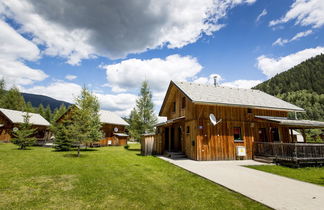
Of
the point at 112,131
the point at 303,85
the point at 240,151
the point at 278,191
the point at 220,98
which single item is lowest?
the point at 278,191

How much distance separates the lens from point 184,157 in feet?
49.2

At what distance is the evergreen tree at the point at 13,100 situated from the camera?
45344 millimetres

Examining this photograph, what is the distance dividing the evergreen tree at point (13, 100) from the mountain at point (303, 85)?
348 ft

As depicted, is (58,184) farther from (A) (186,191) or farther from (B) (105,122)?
(B) (105,122)

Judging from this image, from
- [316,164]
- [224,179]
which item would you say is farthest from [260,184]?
[316,164]

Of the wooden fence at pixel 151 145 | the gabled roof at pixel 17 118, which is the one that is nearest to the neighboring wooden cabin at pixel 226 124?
the wooden fence at pixel 151 145

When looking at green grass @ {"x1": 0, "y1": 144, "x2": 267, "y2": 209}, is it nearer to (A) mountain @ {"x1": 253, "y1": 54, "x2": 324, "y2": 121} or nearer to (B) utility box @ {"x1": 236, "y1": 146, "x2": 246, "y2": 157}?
(B) utility box @ {"x1": 236, "y1": 146, "x2": 246, "y2": 157}

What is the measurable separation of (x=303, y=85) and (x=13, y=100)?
13393 centimetres

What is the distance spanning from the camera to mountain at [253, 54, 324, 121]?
81562mm

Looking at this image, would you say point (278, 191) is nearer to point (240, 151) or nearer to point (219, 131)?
point (219, 131)

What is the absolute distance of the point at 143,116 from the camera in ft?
88.0

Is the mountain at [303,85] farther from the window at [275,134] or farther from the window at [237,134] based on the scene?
the window at [237,134]

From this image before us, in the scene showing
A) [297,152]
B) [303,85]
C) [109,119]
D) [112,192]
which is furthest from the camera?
[303,85]

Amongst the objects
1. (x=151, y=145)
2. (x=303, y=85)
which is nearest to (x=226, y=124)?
(x=151, y=145)
